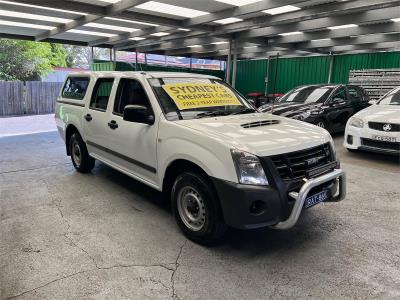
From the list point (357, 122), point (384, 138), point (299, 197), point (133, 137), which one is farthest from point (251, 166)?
point (357, 122)

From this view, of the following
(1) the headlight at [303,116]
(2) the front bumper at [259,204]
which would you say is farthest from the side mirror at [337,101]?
(2) the front bumper at [259,204]

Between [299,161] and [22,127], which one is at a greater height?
[299,161]

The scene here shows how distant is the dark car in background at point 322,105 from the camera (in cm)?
784

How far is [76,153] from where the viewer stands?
5586 mm

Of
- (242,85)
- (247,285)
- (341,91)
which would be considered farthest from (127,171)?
(242,85)

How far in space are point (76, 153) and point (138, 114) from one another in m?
2.61

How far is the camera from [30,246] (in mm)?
3104

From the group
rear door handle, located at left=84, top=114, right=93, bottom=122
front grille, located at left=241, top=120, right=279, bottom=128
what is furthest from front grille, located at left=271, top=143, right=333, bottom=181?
rear door handle, located at left=84, top=114, right=93, bottom=122

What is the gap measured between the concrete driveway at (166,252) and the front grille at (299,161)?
769 mm

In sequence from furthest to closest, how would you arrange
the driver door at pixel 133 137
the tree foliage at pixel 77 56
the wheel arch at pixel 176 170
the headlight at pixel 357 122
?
the tree foliage at pixel 77 56 → the headlight at pixel 357 122 → the driver door at pixel 133 137 → the wheel arch at pixel 176 170

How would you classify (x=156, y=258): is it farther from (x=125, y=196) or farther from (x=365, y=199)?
(x=365, y=199)

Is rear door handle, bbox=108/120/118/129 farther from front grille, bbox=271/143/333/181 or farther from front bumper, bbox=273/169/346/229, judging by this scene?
front bumper, bbox=273/169/346/229

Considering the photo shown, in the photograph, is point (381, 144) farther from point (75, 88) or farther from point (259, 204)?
point (75, 88)

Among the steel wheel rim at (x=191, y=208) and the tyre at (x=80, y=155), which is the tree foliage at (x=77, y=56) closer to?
the tyre at (x=80, y=155)
